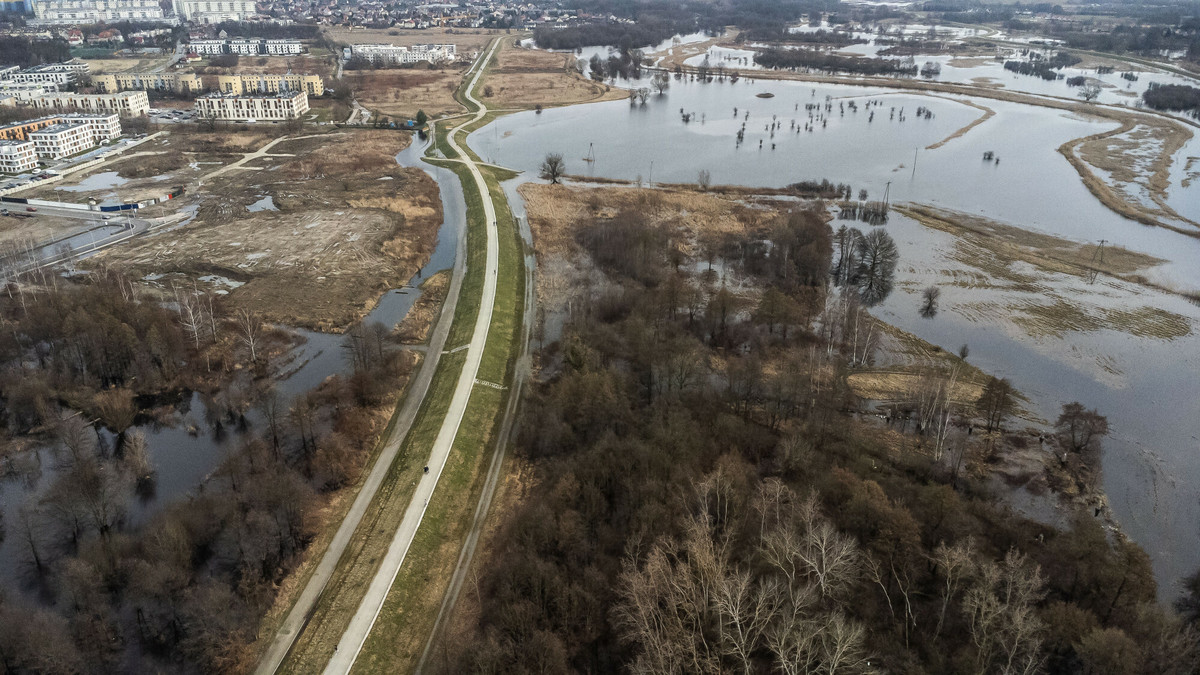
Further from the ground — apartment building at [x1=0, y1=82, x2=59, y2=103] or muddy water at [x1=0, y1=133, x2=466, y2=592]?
apartment building at [x1=0, y1=82, x2=59, y2=103]

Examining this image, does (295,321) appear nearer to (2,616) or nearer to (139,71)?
(2,616)

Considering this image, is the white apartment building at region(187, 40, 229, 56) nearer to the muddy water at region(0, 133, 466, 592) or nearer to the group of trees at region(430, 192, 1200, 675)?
the muddy water at region(0, 133, 466, 592)

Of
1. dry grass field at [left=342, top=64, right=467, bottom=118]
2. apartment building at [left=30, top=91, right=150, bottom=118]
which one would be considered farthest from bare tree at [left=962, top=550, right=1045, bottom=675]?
apartment building at [left=30, top=91, right=150, bottom=118]

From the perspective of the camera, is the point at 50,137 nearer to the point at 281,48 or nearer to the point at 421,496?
the point at 421,496

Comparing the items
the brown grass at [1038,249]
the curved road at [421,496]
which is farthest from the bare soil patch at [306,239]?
the brown grass at [1038,249]

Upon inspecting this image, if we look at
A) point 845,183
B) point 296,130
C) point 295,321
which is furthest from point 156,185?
point 845,183

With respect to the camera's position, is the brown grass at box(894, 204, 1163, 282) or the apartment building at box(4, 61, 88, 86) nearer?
the brown grass at box(894, 204, 1163, 282)

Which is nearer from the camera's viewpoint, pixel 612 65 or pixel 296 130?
pixel 296 130
